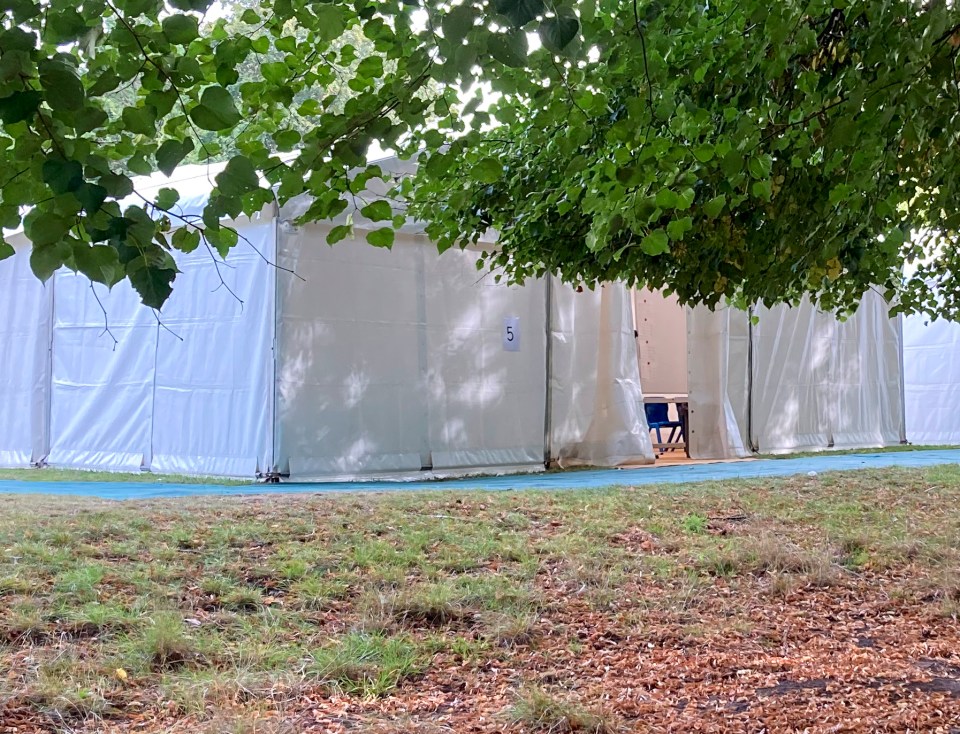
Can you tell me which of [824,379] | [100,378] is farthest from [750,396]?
[100,378]

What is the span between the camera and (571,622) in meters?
3.38

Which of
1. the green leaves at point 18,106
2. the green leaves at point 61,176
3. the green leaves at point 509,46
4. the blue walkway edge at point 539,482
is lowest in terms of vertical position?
the blue walkway edge at point 539,482

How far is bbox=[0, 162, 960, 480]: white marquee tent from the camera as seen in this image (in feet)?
25.1

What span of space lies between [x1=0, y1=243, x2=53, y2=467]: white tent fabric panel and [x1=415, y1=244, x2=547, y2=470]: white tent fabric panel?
3.76 meters

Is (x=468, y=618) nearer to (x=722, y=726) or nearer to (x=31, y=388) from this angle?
(x=722, y=726)

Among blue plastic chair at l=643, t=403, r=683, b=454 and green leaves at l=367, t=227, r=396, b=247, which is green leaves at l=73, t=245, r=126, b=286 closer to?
green leaves at l=367, t=227, r=396, b=247

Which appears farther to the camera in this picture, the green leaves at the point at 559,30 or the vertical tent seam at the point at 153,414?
the vertical tent seam at the point at 153,414

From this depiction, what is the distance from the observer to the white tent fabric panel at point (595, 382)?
9.25 metres

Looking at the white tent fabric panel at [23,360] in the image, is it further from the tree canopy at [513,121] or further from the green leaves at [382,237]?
the green leaves at [382,237]

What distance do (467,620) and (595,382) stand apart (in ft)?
20.8

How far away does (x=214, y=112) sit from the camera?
1.35 metres

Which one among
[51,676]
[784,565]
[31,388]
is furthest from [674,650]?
[31,388]

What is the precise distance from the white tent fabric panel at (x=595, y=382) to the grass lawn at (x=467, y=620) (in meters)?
3.97

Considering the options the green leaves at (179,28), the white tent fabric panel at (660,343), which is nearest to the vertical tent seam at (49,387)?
the white tent fabric panel at (660,343)
